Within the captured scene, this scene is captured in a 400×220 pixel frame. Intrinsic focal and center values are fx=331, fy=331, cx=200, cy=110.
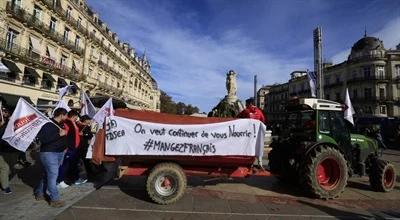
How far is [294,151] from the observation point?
8914 millimetres

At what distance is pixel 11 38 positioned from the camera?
2892 cm

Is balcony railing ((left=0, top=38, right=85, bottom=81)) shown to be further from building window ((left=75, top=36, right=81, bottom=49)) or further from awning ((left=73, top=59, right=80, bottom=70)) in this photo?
building window ((left=75, top=36, right=81, bottom=49))

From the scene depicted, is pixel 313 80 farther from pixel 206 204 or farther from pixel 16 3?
pixel 16 3

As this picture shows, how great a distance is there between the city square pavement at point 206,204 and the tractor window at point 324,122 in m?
1.75

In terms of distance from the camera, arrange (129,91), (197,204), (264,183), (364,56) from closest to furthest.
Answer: (197,204) < (264,183) < (364,56) < (129,91)

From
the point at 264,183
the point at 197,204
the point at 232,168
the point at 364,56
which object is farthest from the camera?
the point at 364,56

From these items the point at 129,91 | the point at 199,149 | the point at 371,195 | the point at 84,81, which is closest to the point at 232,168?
the point at 199,149

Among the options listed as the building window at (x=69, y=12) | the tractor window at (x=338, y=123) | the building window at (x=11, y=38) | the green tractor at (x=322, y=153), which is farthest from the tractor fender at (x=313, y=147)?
the building window at (x=69, y=12)

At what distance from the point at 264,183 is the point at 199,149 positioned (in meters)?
3.46

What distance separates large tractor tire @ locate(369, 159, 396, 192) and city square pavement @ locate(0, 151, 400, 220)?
20cm

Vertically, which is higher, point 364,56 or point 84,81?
point 364,56

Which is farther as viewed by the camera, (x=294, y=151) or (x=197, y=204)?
(x=294, y=151)

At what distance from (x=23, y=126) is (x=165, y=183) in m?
3.40

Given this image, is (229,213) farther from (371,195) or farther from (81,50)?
(81,50)
